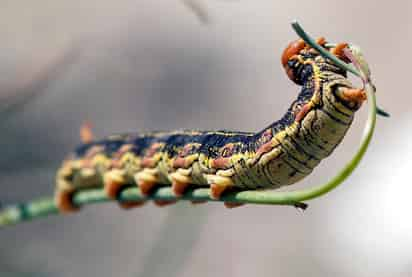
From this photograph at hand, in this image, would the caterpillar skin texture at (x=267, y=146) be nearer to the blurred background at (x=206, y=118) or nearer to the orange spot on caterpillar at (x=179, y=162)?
the orange spot on caterpillar at (x=179, y=162)

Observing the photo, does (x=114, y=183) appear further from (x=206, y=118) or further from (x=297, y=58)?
(x=206, y=118)

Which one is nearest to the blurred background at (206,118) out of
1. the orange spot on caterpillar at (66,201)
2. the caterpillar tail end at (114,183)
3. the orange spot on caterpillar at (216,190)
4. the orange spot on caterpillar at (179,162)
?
the orange spot on caterpillar at (66,201)

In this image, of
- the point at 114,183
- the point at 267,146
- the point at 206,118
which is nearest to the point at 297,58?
the point at 267,146

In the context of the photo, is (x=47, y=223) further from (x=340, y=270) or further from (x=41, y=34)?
(x=41, y=34)

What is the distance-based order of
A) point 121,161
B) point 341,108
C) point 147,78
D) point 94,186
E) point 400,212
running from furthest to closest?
point 147,78, point 400,212, point 94,186, point 121,161, point 341,108

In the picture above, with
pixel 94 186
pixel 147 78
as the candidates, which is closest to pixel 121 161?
pixel 94 186

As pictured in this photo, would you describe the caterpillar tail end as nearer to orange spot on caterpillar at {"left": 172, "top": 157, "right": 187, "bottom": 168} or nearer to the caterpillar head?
orange spot on caterpillar at {"left": 172, "top": 157, "right": 187, "bottom": 168}

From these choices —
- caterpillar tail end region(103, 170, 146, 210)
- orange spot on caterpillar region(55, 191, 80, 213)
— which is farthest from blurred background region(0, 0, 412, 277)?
caterpillar tail end region(103, 170, 146, 210)
